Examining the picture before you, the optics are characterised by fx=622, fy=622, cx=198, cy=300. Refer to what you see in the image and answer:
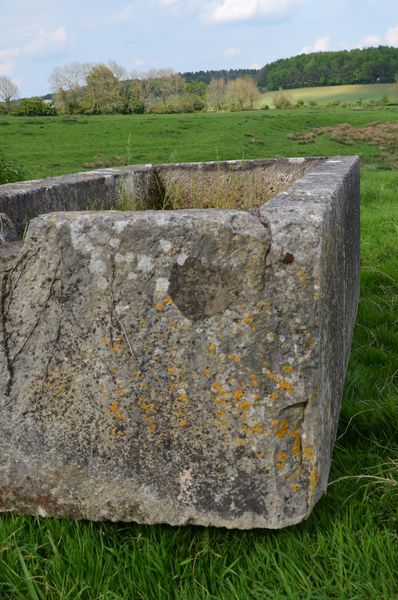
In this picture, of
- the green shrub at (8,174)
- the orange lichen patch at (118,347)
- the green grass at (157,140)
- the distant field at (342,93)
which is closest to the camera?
the orange lichen patch at (118,347)

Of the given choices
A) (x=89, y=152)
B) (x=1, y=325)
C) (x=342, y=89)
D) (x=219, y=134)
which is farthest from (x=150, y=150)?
(x=342, y=89)

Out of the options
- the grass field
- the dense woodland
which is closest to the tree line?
the dense woodland

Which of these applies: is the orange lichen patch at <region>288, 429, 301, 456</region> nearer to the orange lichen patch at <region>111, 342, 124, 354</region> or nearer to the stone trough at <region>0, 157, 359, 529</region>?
the stone trough at <region>0, 157, 359, 529</region>

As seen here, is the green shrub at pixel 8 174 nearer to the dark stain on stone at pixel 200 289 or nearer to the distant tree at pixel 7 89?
the dark stain on stone at pixel 200 289

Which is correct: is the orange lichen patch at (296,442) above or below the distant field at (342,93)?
above

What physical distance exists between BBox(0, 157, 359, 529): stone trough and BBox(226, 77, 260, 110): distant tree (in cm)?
6346

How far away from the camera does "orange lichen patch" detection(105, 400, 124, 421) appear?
2363mm

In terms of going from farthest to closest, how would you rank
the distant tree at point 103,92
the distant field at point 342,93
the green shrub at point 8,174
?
the distant field at point 342,93 → the distant tree at point 103,92 → the green shrub at point 8,174

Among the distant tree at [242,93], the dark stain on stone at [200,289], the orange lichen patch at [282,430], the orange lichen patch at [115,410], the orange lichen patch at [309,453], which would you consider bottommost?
the distant tree at [242,93]

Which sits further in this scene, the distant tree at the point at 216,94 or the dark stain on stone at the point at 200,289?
the distant tree at the point at 216,94

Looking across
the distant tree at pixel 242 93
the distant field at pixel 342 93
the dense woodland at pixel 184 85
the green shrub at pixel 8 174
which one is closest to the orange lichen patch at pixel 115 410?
the green shrub at pixel 8 174

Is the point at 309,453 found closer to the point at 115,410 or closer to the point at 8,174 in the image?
the point at 115,410

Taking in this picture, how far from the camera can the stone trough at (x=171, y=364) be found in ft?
7.19

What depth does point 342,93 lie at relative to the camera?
7669cm
